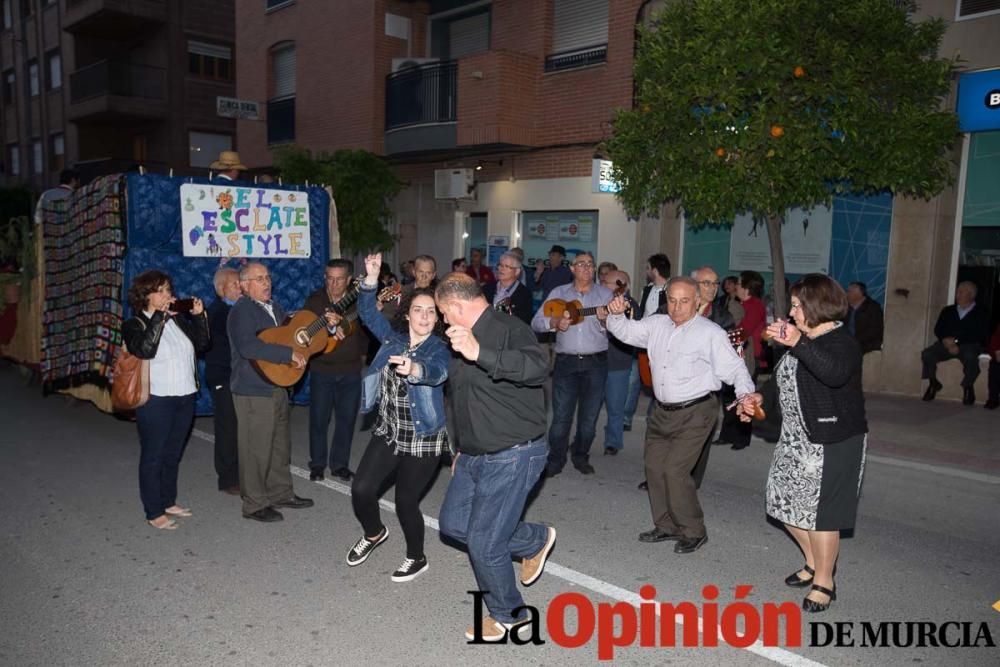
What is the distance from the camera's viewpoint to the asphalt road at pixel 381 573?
13.6ft

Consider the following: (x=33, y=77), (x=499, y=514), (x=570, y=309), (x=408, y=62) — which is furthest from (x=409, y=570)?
(x=33, y=77)

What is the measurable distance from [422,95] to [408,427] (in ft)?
45.2

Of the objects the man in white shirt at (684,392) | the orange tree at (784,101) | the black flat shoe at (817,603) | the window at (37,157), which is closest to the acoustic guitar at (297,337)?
the man in white shirt at (684,392)

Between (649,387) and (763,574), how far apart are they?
239cm

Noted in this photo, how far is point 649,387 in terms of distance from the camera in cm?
730

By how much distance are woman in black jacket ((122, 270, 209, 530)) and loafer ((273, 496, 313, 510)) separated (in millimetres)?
792

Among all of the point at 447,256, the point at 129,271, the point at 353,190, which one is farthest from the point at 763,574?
the point at 447,256

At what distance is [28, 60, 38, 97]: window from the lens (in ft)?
115

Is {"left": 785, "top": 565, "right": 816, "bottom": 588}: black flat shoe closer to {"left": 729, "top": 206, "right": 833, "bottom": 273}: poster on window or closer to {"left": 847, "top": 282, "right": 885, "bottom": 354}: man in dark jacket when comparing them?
{"left": 847, "top": 282, "right": 885, "bottom": 354}: man in dark jacket

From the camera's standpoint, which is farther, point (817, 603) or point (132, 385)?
point (132, 385)

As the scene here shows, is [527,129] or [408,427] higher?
[527,129]

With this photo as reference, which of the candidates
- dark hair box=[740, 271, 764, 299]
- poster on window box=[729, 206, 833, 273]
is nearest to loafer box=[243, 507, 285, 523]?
dark hair box=[740, 271, 764, 299]

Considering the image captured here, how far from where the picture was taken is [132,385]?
5.62m

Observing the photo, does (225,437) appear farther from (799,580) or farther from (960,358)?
(960,358)
